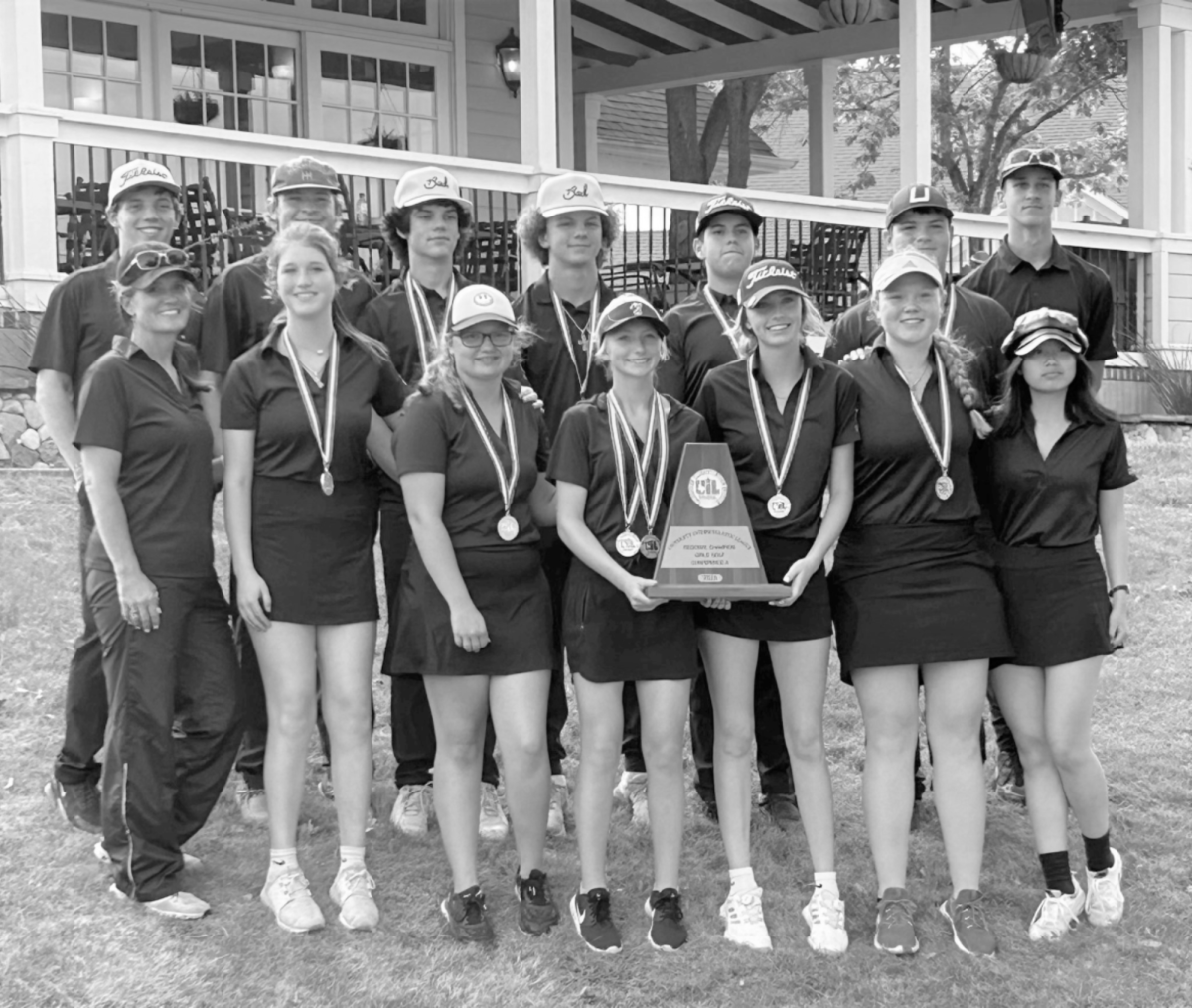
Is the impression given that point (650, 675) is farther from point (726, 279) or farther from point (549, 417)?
point (726, 279)

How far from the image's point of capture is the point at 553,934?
4766 millimetres

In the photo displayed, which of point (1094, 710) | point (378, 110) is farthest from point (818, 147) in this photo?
point (1094, 710)

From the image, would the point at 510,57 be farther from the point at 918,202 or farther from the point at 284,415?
the point at 284,415

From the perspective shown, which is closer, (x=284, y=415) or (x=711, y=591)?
(x=711, y=591)

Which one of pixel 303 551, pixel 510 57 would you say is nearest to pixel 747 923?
pixel 303 551

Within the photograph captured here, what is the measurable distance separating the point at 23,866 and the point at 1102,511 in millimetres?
3691

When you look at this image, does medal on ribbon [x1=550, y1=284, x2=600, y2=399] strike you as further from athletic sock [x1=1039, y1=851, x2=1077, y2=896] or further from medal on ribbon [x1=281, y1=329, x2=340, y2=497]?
athletic sock [x1=1039, y1=851, x2=1077, y2=896]

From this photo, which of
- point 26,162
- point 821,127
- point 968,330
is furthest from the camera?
point 821,127

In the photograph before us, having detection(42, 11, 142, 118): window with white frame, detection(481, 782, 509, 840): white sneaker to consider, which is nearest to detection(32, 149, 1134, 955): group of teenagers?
detection(481, 782, 509, 840): white sneaker

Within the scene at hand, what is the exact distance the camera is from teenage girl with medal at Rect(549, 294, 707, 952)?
15.3 ft

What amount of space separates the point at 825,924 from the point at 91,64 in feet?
35.5

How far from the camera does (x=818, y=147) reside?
54.6 ft

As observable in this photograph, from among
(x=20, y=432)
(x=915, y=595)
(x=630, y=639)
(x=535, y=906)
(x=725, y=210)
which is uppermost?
(x=725, y=210)

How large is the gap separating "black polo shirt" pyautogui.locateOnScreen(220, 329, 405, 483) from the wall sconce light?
10637 mm
